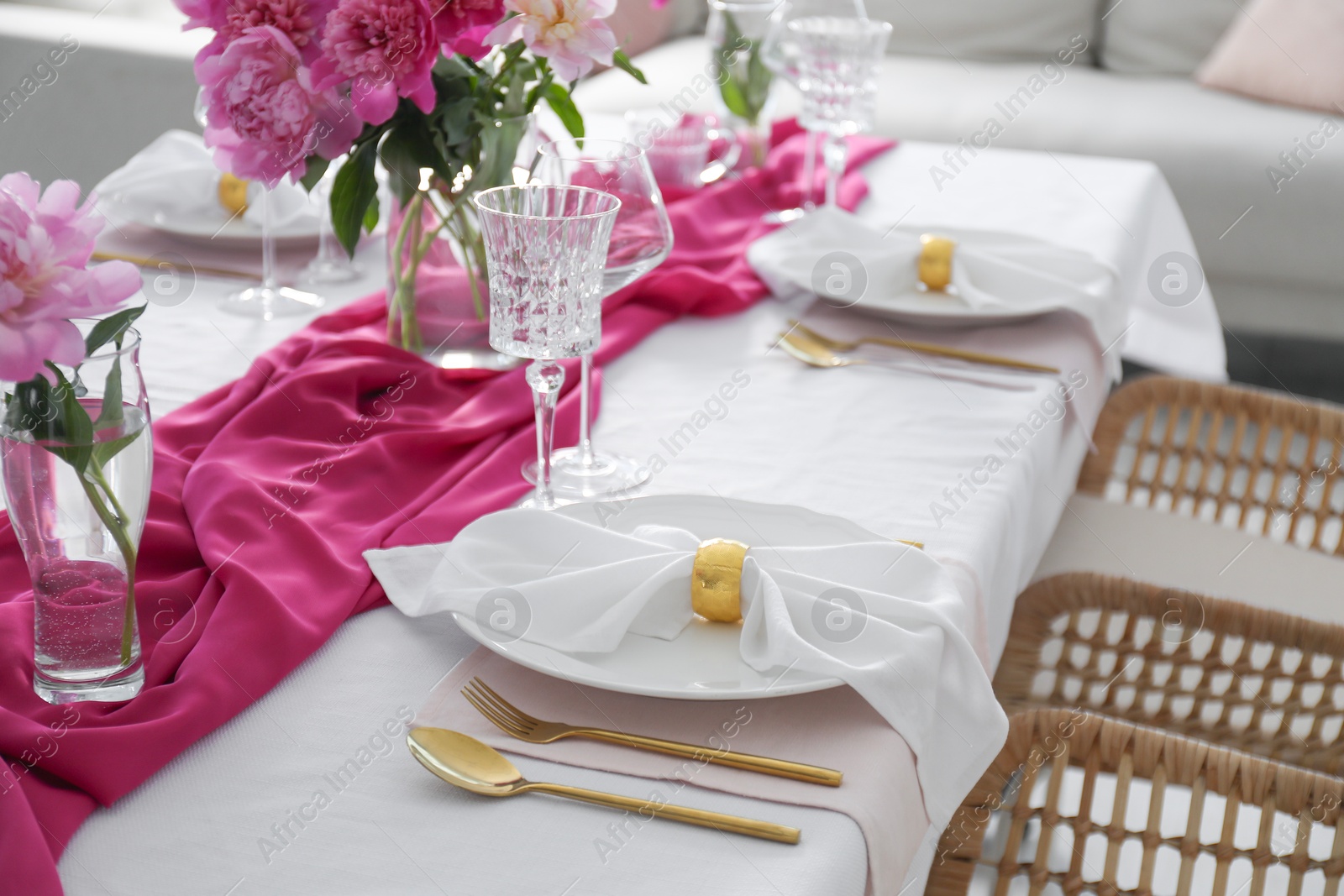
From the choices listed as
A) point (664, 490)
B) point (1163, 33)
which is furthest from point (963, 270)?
point (1163, 33)

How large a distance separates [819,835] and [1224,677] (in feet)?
2.47

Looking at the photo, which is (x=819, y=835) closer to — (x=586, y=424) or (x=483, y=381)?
(x=586, y=424)

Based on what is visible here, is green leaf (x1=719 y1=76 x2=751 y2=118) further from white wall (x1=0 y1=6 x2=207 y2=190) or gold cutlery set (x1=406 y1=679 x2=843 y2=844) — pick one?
white wall (x1=0 y1=6 x2=207 y2=190)

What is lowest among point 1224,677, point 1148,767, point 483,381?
point 1224,677

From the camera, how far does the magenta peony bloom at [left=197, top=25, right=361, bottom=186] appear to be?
2.89 feet

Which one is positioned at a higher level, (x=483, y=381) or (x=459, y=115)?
(x=459, y=115)

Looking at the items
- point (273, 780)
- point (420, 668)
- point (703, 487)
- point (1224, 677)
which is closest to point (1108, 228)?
point (1224, 677)

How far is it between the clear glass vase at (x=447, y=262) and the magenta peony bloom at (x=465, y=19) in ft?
0.27

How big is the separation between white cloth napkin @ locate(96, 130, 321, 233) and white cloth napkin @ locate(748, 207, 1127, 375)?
0.47 m

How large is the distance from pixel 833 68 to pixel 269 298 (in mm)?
643

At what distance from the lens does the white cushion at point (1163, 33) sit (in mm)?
3135

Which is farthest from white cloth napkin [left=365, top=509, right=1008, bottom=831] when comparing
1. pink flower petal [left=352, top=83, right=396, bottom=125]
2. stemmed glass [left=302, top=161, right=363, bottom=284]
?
stemmed glass [left=302, top=161, right=363, bottom=284]

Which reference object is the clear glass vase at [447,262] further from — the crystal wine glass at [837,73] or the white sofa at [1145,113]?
the white sofa at [1145,113]

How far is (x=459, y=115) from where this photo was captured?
0.98 metres
